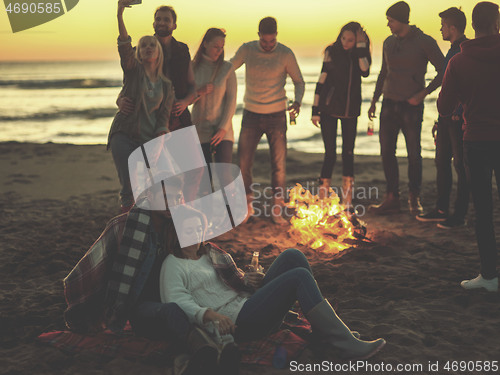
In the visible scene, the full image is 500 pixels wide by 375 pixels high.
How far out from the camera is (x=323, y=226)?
6.34 metres

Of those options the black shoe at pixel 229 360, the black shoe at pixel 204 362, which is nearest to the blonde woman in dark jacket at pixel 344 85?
the black shoe at pixel 229 360

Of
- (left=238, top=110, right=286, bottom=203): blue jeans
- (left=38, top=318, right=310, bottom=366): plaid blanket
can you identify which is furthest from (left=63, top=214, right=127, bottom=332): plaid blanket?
(left=238, top=110, right=286, bottom=203): blue jeans

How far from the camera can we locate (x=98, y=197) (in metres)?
8.74

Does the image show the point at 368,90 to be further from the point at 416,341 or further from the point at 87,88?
the point at 416,341

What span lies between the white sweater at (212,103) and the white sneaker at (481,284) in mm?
3255

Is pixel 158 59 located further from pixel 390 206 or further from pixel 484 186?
pixel 390 206

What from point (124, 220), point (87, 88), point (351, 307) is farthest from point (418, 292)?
point (87, 88)

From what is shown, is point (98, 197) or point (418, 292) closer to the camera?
point (418, 292)

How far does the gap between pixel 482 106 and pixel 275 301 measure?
7.95 ft

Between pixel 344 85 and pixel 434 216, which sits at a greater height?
pixel 344 85

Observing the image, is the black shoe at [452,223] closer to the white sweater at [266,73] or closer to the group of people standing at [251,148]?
the group of people standing at [251,148]

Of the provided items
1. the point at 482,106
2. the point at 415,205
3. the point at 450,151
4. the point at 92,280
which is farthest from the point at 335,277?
Result: the point at 415,205

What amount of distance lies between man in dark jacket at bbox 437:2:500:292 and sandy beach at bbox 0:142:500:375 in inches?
21.0

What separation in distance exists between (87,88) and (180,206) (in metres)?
40.4
